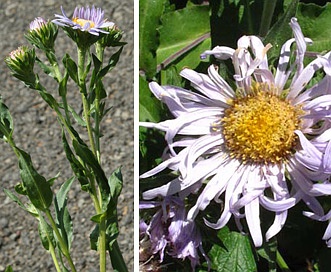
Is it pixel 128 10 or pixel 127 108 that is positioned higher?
pixel 128 10

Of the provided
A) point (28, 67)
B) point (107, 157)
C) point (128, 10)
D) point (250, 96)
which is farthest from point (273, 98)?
point (128, 10)

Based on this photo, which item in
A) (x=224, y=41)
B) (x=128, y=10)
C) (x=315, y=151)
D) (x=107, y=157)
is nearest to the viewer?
(x=315, y=151)

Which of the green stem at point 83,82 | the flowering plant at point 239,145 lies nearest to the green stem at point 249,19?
the flowering plant at point 239,145

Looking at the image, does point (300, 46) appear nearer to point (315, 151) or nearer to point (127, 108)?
point (315, 151)

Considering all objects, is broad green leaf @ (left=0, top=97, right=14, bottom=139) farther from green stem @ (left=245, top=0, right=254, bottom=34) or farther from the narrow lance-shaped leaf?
green stem @ (left=245, top=0, right=254, bottom=34)

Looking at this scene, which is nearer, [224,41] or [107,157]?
[224,41]

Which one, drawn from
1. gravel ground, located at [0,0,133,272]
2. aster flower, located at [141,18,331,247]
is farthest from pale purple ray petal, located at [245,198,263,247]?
gravel ground, located at [0,0,133,272]

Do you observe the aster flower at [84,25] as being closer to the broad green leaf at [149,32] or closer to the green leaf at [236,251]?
the broad green leaf at [149,32]
